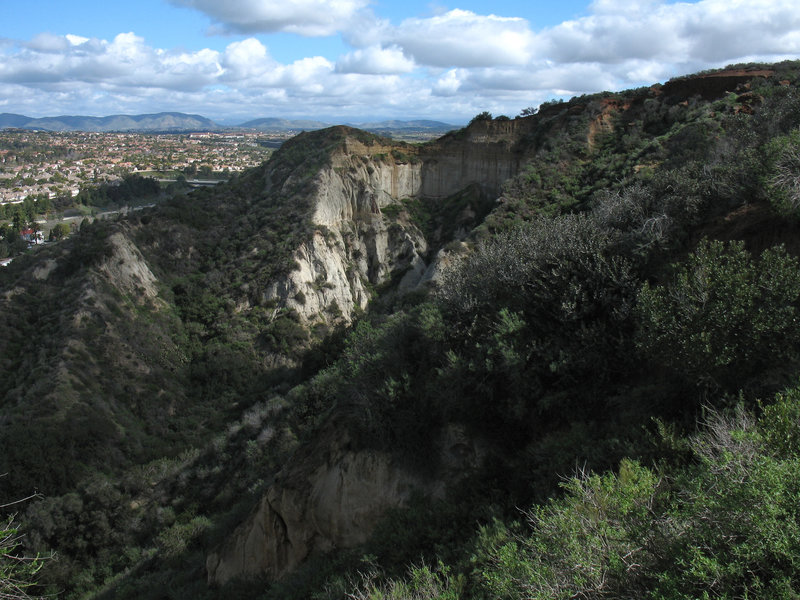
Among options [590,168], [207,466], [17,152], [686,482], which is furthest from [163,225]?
[17,152]

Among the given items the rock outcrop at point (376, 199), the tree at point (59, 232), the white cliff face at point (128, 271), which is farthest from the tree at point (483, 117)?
the tree at point (59, 232)

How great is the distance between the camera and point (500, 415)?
9453 millimetres

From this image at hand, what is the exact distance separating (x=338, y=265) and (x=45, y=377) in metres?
19.4

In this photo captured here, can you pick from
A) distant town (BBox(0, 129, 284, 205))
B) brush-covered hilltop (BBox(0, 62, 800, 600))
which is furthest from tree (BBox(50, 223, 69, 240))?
brush-covered hilltop (BBox(0, 62, 800, 600))

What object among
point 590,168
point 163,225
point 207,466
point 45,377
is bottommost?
point 207,466

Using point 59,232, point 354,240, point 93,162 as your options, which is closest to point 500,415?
point 354,240

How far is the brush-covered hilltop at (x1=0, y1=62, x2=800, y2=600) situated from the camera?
16.4 feet

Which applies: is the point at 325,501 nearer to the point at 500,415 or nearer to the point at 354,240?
the point at 500,415

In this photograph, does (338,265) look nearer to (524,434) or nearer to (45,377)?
(45,377)

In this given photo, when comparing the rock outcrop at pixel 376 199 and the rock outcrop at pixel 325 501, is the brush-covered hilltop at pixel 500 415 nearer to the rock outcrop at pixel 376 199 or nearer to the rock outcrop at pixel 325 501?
the rock outcrop at pixel 325 501

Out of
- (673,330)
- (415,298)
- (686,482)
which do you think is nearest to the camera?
(686,482)

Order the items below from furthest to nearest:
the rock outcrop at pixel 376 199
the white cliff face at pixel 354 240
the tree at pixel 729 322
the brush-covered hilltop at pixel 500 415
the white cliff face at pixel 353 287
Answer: the rock outcrop at pixel 376 199 < the white cliff face at pixel 354 240 < the white cliff face at pixel 353 287 < the tree at pixel 729 322 < the brush-covered hilltop at pixel 500 415

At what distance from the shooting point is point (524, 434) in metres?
9.08

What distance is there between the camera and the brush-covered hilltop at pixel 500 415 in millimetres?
5000
